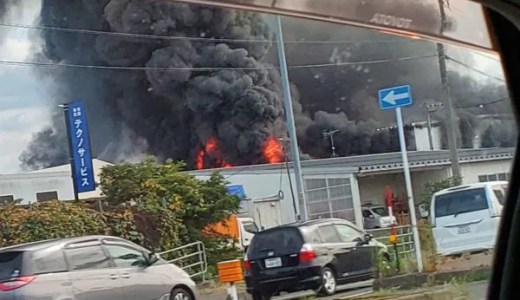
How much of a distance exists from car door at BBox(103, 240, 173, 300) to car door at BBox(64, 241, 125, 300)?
0.05 meters

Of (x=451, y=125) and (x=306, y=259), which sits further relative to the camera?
(x=451, y=125)

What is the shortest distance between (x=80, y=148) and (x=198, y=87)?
38.3 inches

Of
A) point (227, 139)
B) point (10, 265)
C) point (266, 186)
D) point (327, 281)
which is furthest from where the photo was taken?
point (227, 139)

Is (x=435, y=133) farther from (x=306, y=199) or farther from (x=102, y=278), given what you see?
(x=102, y=278)

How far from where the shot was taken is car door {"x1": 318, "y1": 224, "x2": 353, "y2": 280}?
5418 mm

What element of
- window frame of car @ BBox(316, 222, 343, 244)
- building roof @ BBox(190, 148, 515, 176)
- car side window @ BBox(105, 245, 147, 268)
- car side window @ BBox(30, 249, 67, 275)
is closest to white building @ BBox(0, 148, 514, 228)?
building roof @ BBox(190, 148, 515, 176)

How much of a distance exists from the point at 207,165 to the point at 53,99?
101cm

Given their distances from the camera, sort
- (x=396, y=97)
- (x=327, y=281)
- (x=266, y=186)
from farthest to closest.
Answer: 1. (x=396, y=97)
2. (x=266, y=186)
3. (x=327, y=281)

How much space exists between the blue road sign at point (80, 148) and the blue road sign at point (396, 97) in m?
1.84

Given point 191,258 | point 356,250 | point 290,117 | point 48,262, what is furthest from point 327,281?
point 48,262

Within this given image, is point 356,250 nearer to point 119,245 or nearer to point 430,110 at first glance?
point 430,110

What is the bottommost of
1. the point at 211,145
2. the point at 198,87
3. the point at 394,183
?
the point at 394,183

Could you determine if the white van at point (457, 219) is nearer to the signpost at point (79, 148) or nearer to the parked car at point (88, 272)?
the parked car at point (88, 272)

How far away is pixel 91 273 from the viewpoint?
475 cm
